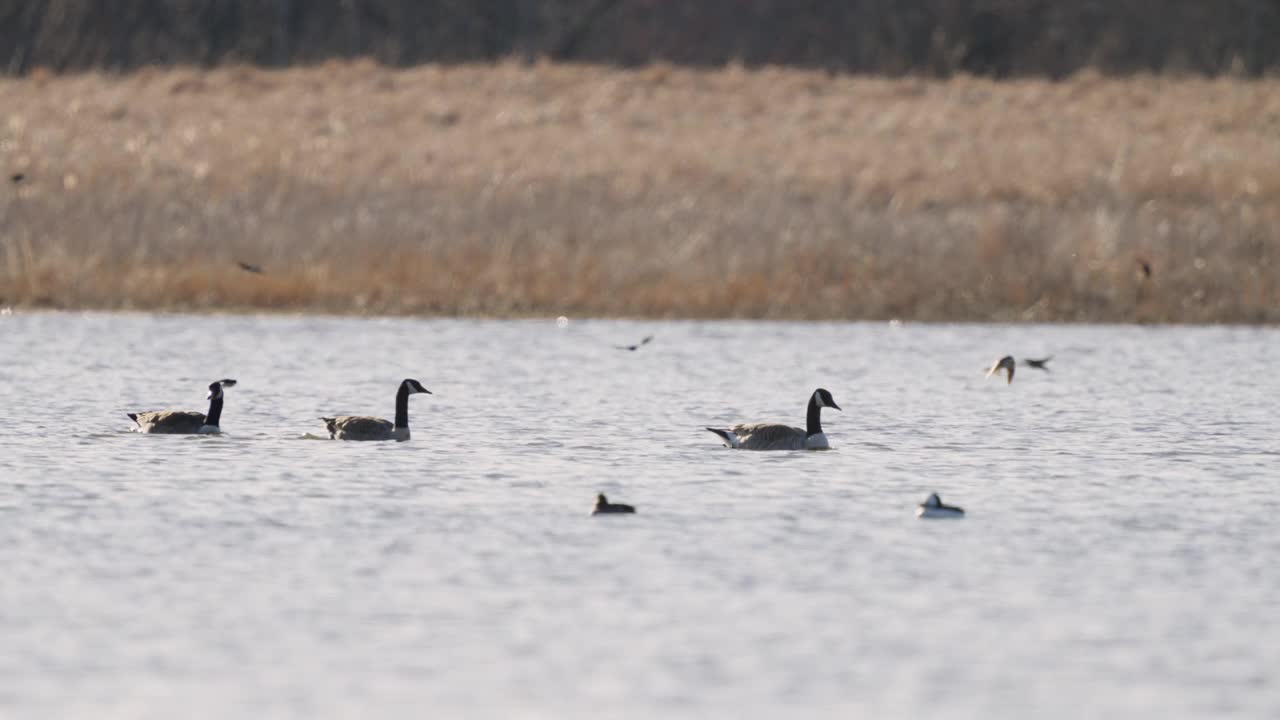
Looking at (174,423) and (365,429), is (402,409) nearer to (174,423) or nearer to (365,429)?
(365,429)

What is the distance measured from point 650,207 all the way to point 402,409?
12.0 meters

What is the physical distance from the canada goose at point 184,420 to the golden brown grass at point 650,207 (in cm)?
972

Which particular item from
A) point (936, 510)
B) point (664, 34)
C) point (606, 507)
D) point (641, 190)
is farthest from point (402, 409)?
point (664, 34)

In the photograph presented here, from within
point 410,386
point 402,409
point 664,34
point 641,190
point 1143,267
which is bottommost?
point 402,409

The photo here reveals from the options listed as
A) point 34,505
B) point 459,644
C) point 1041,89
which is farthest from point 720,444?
point 1041,89

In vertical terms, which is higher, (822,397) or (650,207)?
(650,207)

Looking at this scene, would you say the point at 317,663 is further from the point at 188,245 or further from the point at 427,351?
the point at 188,245

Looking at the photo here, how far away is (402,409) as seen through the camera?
13977 millimetres

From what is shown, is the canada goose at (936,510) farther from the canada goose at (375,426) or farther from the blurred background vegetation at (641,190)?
the blurred background vegetation at (641,190)

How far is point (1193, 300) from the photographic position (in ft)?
76.5

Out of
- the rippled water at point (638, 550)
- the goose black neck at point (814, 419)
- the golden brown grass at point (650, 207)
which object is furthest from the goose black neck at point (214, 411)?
the golden brown grass at point (650, 207)

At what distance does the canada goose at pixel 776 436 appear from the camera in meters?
13.7

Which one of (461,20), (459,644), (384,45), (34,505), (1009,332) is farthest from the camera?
(461,20)

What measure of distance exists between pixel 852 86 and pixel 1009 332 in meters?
15.0
